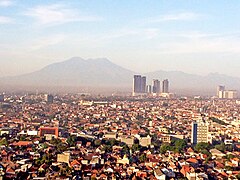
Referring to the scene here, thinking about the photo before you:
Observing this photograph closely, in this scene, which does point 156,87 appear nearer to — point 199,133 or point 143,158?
point 199,133

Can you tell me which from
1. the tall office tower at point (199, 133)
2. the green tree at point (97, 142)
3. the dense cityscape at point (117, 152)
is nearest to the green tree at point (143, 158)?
the dense cityscape at point (117, 152)

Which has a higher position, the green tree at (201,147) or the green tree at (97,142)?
the green tree at (97,142)

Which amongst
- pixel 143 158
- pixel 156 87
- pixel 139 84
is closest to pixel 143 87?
pixel 139 84

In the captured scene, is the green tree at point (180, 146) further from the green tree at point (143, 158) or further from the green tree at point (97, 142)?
the green tree at point (97, 142)

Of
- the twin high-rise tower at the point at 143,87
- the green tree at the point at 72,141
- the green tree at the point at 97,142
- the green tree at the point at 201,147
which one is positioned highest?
the twin high-rise tower at the point at 143,87

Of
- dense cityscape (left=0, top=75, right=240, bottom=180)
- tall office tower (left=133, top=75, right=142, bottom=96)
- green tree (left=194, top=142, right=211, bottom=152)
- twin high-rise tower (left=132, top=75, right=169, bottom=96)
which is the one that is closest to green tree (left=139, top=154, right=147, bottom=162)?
dense cityscape (left=0, top=75, right=240, bottom=180)

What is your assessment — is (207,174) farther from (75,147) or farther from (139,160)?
(75,147)

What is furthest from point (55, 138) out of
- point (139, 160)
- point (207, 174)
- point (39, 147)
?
point (207, 174)

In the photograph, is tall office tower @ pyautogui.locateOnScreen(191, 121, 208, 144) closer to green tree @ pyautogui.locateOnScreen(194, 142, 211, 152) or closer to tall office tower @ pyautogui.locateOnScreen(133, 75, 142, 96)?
green tree @ pyautogui.locateOnScreen(194, 142, 211, 152)

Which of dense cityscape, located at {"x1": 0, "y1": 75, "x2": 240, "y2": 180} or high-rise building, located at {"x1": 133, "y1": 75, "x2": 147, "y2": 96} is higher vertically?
high-rise building, located at {"x1": 133, "y1": 75, "x2": 147, "y2": 96}
